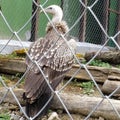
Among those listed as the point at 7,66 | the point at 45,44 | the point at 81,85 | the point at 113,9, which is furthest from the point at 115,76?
the point at 113,9

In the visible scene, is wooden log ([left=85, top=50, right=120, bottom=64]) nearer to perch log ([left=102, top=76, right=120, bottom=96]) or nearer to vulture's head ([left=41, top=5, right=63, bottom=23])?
vulture's head ([left=41, top=5, right=63, bottom=23])


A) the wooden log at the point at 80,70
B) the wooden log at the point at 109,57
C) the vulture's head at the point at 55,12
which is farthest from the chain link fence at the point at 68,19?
the vulture's head at the point at 55,12

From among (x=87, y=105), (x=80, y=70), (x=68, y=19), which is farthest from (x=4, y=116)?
(x=68, y=19)

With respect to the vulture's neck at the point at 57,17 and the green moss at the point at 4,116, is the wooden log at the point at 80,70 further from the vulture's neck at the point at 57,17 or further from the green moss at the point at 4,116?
the green moss at the point at 4,116

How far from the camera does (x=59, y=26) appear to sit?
4.68 meters

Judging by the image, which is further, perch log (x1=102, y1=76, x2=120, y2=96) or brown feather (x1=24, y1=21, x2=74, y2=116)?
perch log (x1=102, y1=76, x2=120, y2=96)

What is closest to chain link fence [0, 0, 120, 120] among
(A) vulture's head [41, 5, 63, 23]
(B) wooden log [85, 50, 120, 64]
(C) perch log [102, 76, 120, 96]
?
(B) wooden log [85, 50, 120, 64]

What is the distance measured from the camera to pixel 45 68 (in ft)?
13.1

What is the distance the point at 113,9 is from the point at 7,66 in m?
4.52

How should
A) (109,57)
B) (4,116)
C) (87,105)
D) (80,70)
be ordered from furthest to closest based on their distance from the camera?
(109,57), (80,70), (4,116), (87,105)

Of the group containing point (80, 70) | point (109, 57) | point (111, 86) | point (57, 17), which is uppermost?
point (109, 57)

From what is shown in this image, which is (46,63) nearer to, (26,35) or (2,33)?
(2,33)

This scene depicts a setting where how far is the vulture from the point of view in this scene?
3.73m

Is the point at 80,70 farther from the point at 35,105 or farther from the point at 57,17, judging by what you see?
the point at 35,105
